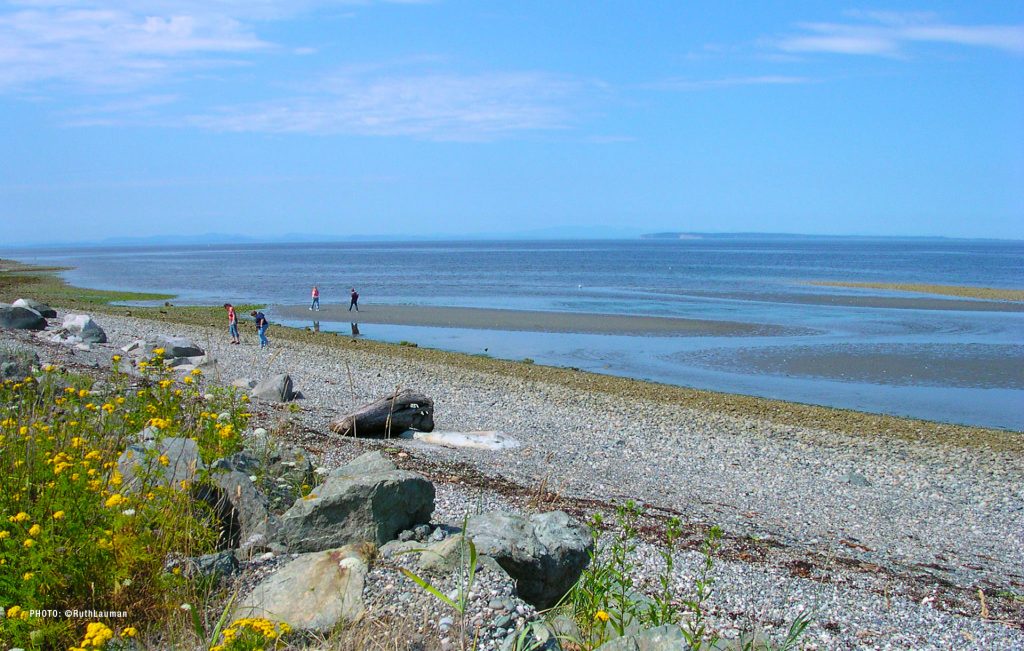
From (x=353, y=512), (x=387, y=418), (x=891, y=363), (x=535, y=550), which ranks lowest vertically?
(x=891, y=363)

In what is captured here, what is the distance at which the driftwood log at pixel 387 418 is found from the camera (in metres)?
13.0

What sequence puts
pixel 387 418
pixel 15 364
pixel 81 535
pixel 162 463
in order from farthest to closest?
pixel 387 418
pixel 15 364
pixel 162 463
pixel 81 535

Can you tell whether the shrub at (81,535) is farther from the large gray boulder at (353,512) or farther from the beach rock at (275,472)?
the large gray boulder at (353,512)

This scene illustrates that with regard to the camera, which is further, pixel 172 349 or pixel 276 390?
pixel 172 349

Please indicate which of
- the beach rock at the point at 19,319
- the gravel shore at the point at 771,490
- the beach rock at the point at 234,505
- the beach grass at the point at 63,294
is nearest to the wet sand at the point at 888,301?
the gravel shore at the point at 771,490

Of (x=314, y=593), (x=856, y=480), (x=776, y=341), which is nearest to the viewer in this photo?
(x=314, y=593)

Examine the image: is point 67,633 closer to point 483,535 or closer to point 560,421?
point 483,535

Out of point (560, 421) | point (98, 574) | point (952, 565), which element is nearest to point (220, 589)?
point (98, 574)

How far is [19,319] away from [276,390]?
13.7 m

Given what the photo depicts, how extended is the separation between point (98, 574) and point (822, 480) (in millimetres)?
12470

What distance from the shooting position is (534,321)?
42.1 m

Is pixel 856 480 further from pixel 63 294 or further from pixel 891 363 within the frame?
pixel 63 294

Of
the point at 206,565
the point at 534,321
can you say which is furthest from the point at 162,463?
the point at 534,321

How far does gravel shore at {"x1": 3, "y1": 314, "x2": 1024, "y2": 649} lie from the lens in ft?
24.1
